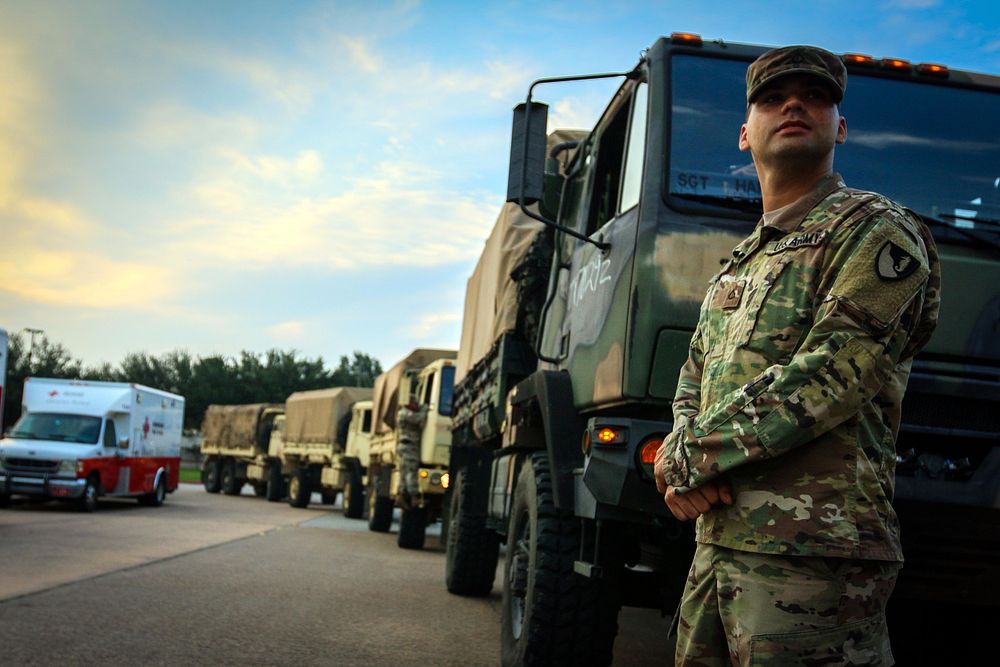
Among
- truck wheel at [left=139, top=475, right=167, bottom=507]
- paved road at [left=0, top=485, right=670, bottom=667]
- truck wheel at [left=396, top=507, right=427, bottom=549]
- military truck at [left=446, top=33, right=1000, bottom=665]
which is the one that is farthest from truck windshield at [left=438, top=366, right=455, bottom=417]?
truck wheel at [left=139, top=475, right=167, bottom=507]

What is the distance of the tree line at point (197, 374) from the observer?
218ft

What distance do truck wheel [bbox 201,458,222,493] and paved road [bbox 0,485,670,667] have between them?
2042cm

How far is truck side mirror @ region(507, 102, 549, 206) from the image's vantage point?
4773mm

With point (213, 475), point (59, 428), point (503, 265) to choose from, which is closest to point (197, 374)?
point (213, 475)

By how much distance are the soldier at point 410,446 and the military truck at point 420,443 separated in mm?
74

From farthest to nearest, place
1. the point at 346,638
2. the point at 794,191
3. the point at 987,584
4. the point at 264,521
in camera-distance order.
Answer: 1. the point at 264,521
2. the point at 346,638
3. the point at 987,584
4. the point at 794,191

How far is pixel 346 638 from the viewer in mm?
7211

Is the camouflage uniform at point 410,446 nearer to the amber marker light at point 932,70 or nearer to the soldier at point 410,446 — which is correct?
the soldier at point 410,446

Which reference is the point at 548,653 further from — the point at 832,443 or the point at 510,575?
the point at 832,443

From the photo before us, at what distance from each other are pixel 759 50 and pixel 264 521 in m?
17.4

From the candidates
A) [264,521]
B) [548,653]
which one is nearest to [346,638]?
[548,653]

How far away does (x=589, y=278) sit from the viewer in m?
5.25

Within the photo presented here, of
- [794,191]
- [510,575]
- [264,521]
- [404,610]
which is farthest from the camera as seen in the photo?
[264,521]

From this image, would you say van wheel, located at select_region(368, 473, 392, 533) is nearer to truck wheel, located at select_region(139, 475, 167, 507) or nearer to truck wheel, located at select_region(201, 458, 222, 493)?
truck wheel, located at select_region(139, 475, 167, 507)
